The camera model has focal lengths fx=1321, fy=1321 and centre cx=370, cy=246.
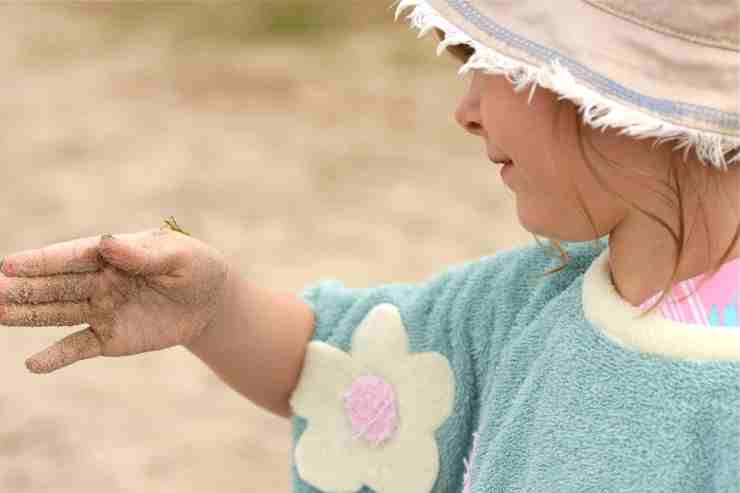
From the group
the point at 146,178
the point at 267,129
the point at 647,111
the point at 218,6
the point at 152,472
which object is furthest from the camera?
the point at 218,6

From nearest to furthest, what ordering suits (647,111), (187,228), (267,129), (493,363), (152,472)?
(647,111) → (493,363) → (152,472) → (187,228) → (267,129)

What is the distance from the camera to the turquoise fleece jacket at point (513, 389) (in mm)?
960

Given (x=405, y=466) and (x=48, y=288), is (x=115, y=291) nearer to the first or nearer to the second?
(x=48, y=288)

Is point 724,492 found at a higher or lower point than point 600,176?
lower

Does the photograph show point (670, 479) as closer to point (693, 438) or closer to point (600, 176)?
point (693, 438)

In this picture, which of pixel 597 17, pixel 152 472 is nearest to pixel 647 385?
pixel 597 17

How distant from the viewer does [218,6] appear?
13.7 feet

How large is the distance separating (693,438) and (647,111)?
0.79 ft

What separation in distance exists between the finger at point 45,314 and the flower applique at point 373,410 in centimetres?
26

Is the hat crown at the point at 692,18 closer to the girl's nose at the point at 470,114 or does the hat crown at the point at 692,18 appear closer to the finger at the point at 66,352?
the girl's nose at the point at 470,114

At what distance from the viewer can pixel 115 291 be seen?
1.09 meters

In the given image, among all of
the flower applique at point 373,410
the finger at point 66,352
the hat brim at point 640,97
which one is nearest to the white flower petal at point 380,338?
the flower applique at point 373,410

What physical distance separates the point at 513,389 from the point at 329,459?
0.82 feet

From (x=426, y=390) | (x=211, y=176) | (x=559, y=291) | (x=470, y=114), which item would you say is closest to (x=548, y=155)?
Result: (x=470, y=114)
